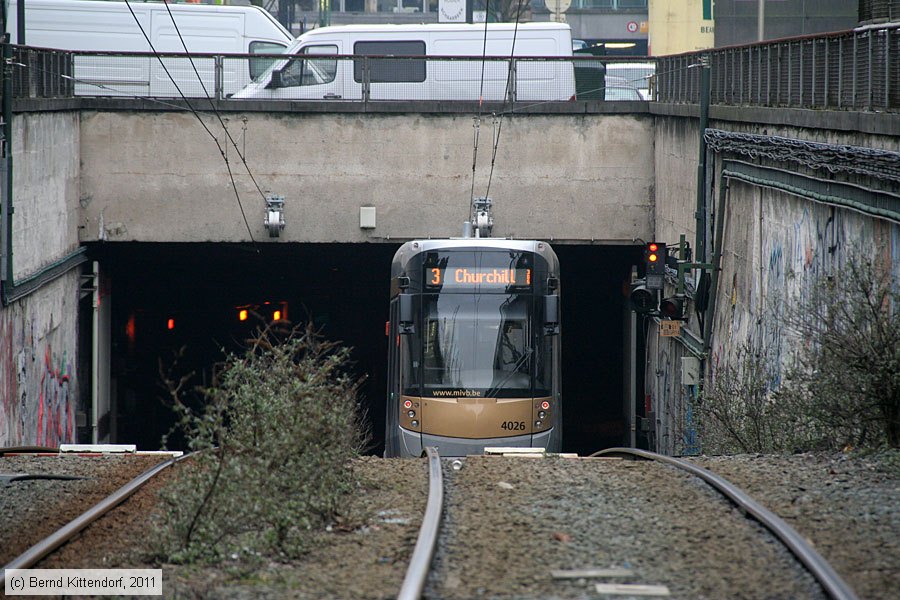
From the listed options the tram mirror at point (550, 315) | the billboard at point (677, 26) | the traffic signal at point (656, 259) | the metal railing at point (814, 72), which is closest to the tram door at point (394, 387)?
the tram mirror at point (550, 315)

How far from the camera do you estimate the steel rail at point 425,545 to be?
651 cm

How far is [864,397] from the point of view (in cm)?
1052

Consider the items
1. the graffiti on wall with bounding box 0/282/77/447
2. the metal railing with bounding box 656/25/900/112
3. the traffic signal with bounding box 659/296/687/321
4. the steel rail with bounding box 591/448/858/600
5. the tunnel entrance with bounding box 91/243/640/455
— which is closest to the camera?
the steel rail with bounding box 591/448/858/600

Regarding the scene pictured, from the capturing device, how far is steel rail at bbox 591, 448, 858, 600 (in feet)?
21.2

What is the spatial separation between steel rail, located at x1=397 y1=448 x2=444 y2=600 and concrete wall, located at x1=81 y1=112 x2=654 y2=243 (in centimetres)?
1378

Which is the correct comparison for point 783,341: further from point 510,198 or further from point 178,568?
point 510,198

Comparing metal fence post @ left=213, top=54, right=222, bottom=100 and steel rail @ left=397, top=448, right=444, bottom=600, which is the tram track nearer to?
steel rail @ left=397, top=448, right=444, bottom=600

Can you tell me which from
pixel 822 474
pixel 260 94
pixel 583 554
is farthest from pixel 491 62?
pixel 583 554

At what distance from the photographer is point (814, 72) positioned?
45.4ft

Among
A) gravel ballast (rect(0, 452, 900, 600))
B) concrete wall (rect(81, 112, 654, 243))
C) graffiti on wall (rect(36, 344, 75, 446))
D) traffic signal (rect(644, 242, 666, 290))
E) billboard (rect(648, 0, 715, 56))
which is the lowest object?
graffiti on wall (rect(36, 344, 75, 446))

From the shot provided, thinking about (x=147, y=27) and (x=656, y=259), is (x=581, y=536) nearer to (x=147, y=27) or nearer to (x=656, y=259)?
(x=656, y=259)

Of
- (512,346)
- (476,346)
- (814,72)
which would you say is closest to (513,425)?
(512,346)

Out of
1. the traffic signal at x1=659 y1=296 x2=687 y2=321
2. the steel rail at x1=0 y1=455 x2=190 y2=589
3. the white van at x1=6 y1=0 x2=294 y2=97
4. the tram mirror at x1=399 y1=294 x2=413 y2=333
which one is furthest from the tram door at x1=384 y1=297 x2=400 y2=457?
the white van at x1=6 y1=0 x2=294 y2=97

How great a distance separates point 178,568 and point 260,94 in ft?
56.6
